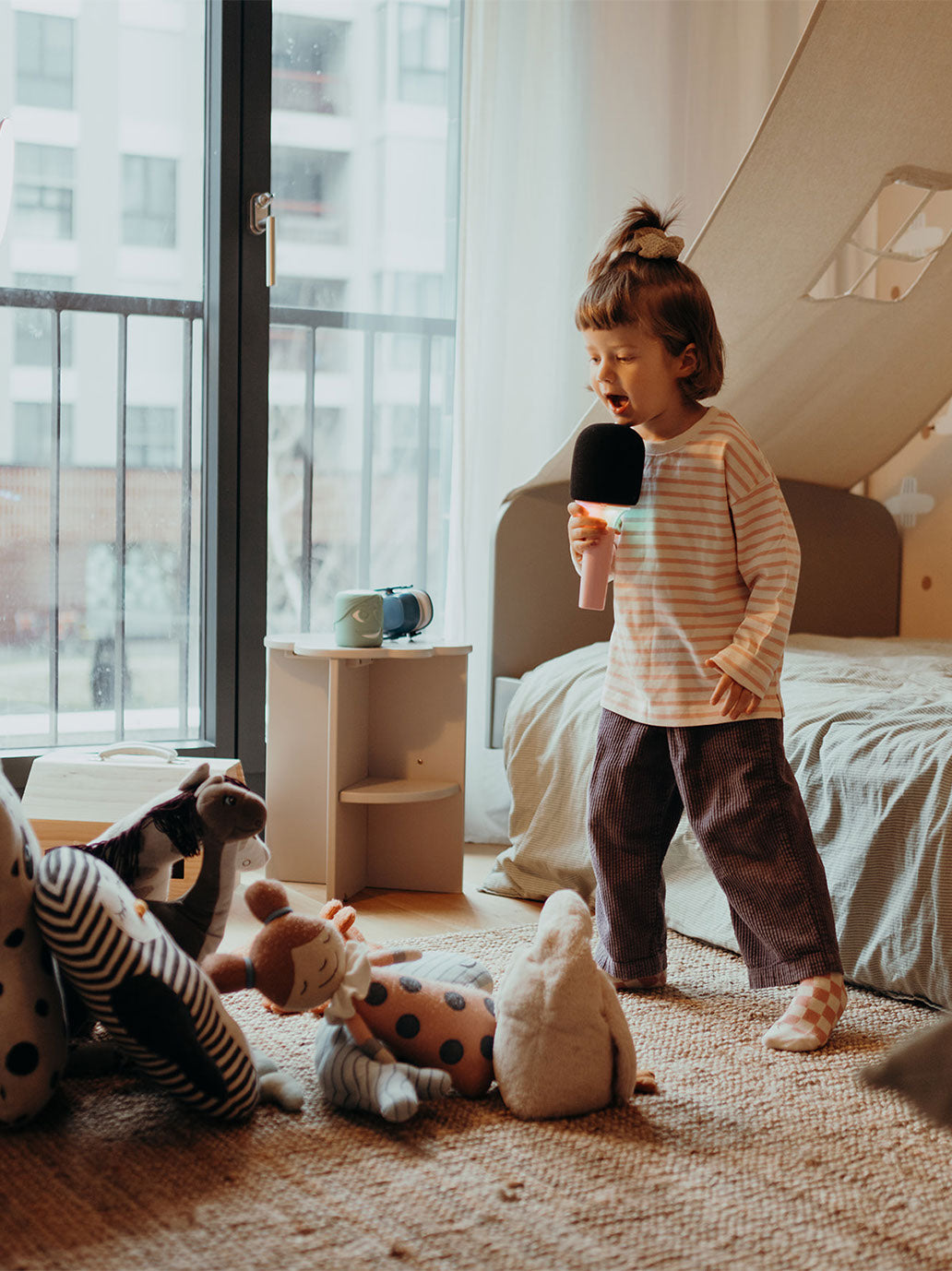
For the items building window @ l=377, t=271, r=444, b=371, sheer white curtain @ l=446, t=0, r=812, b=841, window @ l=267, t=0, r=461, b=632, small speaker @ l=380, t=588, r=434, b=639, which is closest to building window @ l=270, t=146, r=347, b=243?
window @ l=267, t=0, r=461, b=632

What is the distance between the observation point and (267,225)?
213cm

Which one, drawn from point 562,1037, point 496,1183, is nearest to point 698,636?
point 562,1037

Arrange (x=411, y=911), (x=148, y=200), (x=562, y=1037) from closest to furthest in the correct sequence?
(x=562, y=1037) < (x=411, y=911) < (x=148, y=200)

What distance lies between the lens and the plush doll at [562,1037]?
3.40 feet

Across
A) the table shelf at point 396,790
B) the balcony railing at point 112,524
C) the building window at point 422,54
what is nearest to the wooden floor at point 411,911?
the table shelf at point 396,790

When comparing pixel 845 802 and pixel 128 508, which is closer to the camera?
pixel 845 802

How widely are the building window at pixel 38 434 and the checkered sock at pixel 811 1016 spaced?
4.87 ft

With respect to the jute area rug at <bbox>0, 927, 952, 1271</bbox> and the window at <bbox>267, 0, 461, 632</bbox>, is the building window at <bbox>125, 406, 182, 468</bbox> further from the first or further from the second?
the jute area rug at <bbox>0, 927, 952, 1271</bbox>

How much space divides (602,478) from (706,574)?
→ 0.15 metres

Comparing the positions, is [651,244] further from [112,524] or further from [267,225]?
[112,524]

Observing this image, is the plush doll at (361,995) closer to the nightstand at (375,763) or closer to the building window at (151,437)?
the nightstand at (375,763)

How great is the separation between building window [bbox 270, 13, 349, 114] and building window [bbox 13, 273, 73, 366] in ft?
1.62

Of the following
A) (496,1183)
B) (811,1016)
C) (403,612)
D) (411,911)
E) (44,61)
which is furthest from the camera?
(44,61)

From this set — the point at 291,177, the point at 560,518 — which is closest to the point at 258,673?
the point at 560,518
